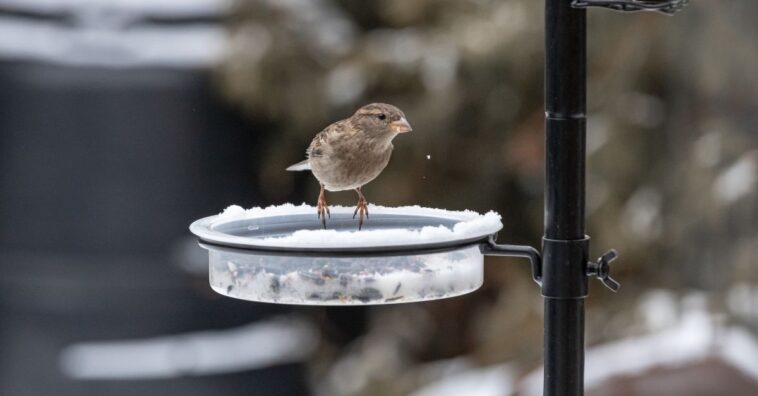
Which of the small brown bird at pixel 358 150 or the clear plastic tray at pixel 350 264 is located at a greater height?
the small brown bird at pixel 358 150

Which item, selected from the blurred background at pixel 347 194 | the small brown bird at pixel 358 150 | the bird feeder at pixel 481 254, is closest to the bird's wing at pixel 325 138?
the small brown bird at pixel 358 150

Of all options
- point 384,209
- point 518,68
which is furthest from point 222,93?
point 384,209

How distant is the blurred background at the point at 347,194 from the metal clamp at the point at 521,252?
2.07 m

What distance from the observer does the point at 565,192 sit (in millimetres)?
1675

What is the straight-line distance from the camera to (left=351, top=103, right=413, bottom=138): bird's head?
2.23 meters

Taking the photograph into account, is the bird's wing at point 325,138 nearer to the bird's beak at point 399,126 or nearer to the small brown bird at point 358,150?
the small brown bird at point 358,150

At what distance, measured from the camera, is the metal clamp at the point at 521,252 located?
1742 millimetres

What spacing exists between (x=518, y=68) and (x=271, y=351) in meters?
1.99

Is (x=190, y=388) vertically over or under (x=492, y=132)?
under

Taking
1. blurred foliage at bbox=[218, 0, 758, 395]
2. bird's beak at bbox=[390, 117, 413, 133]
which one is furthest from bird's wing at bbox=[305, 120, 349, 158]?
blurred foliage at bbox=[218, 0, 758, 395]

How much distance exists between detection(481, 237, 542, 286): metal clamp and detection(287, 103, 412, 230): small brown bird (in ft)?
1.49

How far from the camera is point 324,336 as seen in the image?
5.80 metres

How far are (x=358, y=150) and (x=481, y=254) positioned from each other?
0.47 meters

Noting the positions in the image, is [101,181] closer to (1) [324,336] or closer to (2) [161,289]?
(2) [161,289]
